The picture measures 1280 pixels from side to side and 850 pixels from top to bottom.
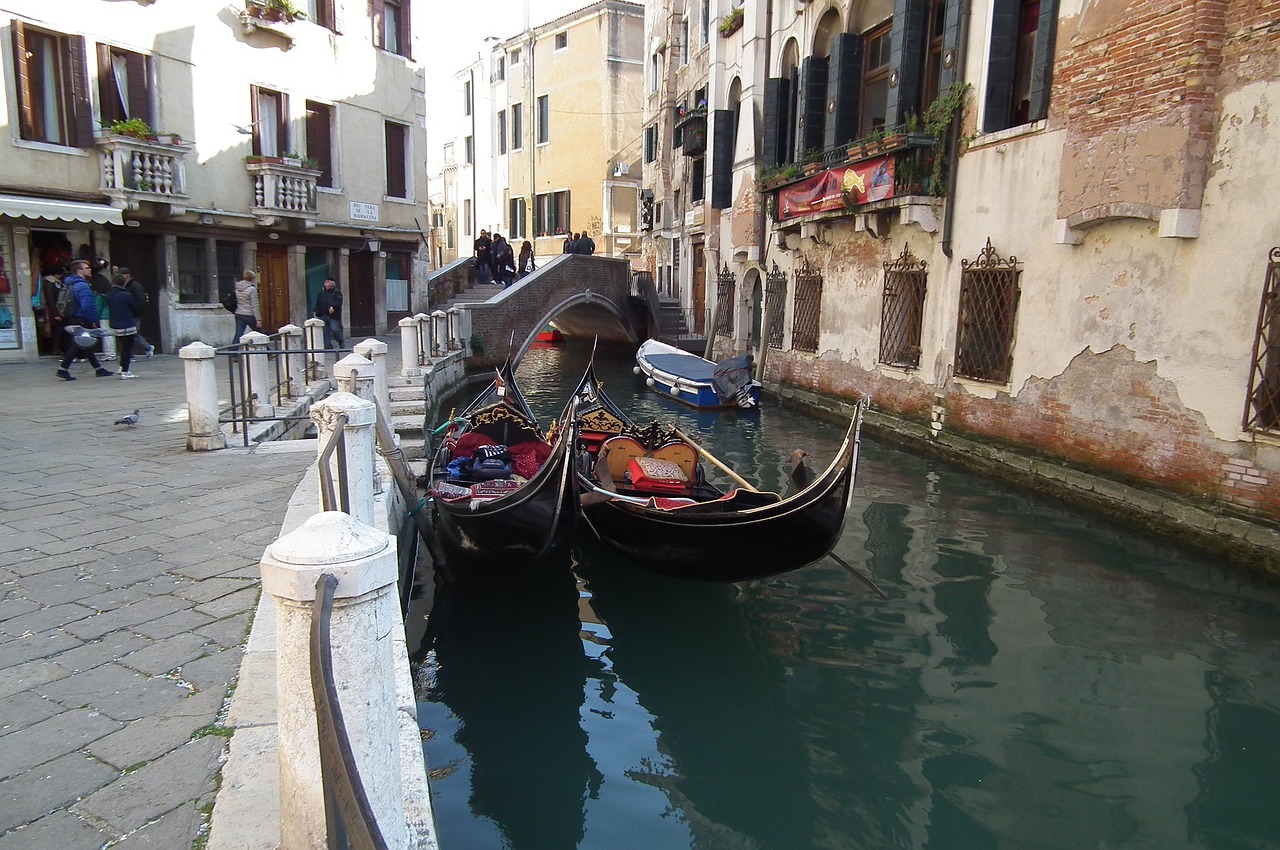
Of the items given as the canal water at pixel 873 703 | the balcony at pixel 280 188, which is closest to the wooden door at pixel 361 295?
the balcony at pixel 280 188

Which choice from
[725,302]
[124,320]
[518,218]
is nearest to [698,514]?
[124,320]

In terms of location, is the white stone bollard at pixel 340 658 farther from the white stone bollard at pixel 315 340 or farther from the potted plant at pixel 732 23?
the potted plant at pixel 732 23

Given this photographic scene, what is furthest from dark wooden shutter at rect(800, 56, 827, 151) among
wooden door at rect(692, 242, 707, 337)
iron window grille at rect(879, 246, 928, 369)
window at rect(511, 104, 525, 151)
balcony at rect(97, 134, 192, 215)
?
window at rect(511, 104, 525, 151)

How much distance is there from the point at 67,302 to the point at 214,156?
3.58 metres

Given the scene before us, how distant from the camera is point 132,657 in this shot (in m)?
2.28

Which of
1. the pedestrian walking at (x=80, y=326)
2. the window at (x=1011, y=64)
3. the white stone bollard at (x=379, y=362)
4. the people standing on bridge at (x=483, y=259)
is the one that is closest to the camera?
the white stone bollard at (x=379, y=362)

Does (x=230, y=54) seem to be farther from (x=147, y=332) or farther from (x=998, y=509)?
(x=998, y=509)

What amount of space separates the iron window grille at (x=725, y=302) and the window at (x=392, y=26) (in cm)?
604

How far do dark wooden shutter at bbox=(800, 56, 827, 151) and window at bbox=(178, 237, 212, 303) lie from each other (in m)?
7.43

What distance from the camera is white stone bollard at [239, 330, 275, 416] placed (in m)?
5.74

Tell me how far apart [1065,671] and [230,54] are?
1133 centimetres

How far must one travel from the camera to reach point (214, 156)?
10.6 m

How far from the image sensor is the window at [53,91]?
8.61 meters

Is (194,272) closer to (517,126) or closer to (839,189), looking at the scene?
(839,189)
